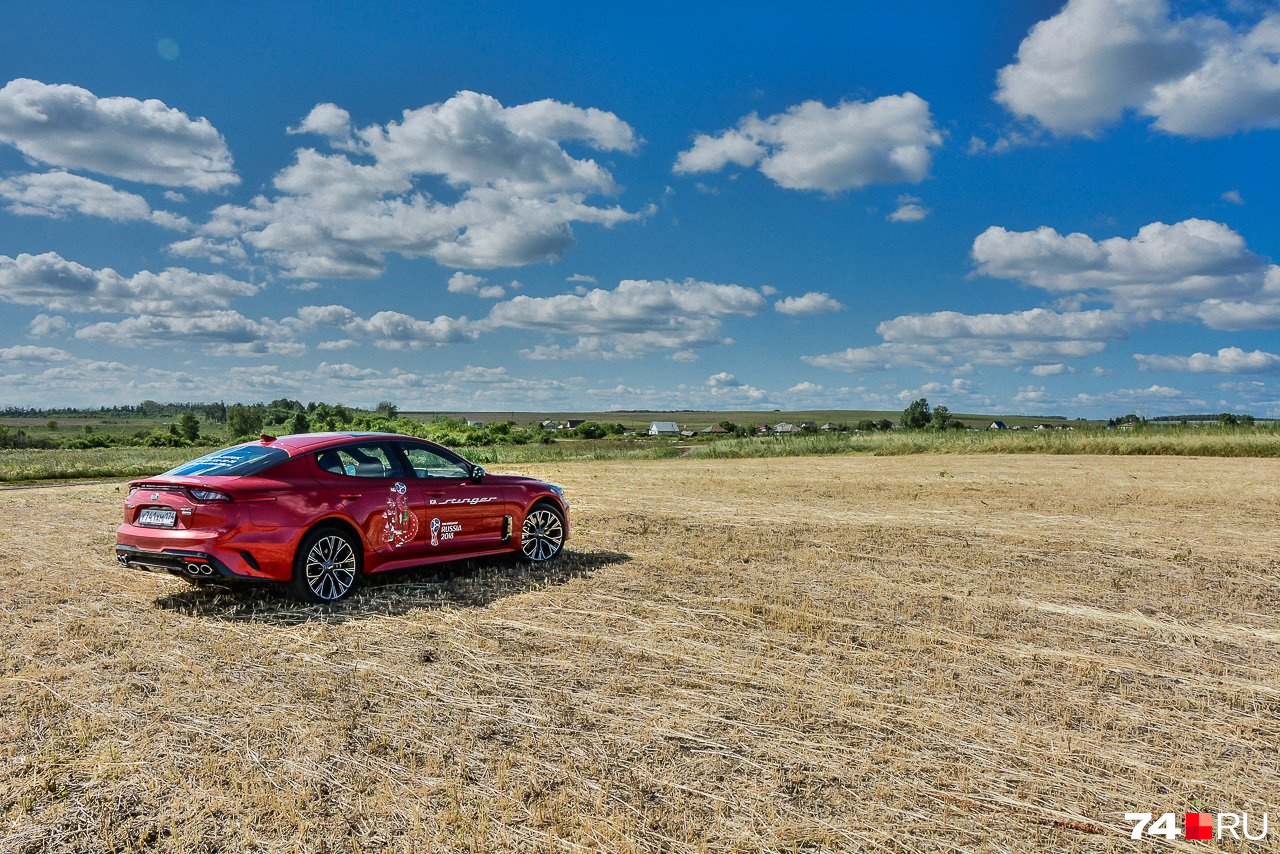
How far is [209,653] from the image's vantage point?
654 cm

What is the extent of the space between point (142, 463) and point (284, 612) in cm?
3615

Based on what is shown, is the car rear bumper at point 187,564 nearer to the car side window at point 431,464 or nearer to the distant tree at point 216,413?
the car side window at point 431,464

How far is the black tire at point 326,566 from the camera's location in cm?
793

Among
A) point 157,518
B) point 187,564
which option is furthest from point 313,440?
point 187,564

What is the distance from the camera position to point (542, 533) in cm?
1050

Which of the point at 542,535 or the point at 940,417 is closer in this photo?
the point at 542,535

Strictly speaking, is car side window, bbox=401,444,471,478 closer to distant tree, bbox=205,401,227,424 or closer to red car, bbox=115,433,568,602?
red car, bbox=115,433,568,602

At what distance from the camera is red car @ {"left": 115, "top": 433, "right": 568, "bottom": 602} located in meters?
Answer: 7.56

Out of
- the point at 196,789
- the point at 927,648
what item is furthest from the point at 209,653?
the point at 927,648

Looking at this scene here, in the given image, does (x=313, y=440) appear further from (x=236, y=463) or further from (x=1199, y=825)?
(x=1199, y=825)

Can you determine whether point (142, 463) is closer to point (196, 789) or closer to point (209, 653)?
point (209, 653)

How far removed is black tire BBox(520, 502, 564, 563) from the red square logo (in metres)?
7.37

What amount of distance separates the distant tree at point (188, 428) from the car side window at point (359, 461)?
2742 inches

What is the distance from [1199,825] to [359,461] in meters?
7.32
